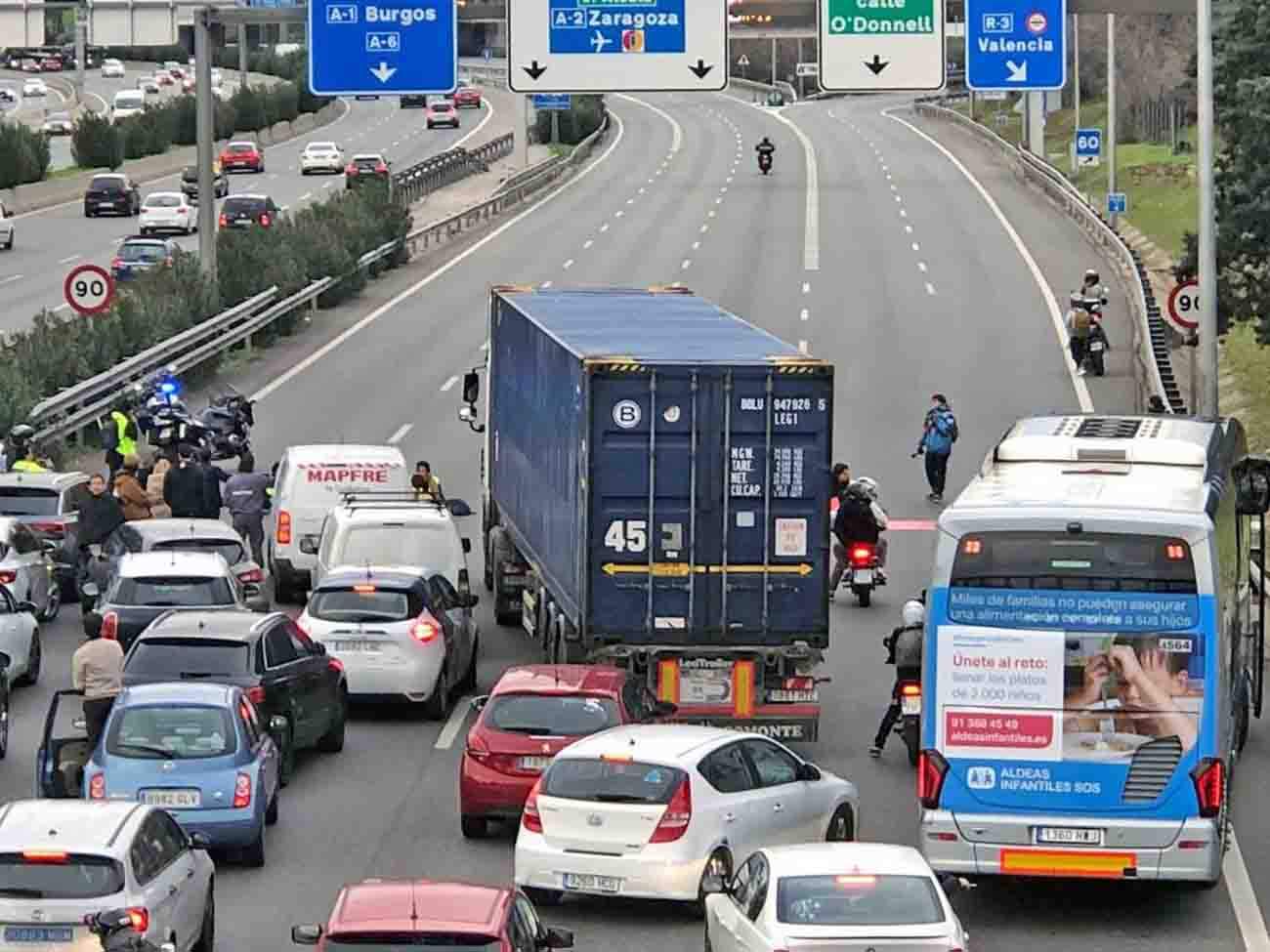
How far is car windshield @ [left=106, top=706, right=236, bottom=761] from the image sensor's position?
20609 mm

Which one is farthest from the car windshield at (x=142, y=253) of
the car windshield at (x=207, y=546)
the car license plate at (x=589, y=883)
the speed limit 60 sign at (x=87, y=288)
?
the car license plate at (x=589, y=883)

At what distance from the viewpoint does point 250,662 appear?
2370cm

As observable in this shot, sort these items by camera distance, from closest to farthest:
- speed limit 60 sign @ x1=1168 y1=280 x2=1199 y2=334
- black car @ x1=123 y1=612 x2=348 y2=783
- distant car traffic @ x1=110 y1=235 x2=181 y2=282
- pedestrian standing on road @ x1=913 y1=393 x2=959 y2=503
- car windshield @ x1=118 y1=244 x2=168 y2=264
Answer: black car @ x1=123 y1=612 x2=348 y2=783
speed limit 60 sign @ x1=1168 y1=280 x2=1199 y2=334
pedestrian standing on road @ x1=913 y1=393 x2=959 y2=503
distant car traffic @ x1=110 y1=235 x2=181 y2=282
car windshield @ x1=118 y1=244 x2=168 y2=264

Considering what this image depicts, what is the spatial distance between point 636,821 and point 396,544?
12089mm

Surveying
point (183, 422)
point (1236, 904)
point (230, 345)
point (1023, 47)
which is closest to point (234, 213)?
point (230, 345)

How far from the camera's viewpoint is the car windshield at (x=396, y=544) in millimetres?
30562

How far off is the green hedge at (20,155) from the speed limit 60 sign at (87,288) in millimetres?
48857

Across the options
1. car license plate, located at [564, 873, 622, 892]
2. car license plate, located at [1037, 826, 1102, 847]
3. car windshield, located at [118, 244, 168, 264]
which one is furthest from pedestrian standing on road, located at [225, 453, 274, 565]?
car windshield, located at [118, 244, 168, 264]

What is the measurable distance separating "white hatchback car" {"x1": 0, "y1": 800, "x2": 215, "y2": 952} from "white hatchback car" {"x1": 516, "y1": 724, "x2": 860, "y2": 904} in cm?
313

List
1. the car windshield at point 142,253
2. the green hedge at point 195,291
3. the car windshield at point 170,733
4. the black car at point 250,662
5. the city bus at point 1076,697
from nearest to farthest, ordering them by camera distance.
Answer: the city bus at point 1076,697, the car windshield at point 170,733, the black car at point 250,662, the green hedge at point 195,291, the car windshield at point 142,253

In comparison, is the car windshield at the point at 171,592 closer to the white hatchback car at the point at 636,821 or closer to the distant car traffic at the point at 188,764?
the distant car traffic at the point at 188,764

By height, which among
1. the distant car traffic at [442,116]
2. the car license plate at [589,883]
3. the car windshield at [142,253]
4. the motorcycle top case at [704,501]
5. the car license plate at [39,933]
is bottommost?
the car license plate at [589,883]

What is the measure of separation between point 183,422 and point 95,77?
125266 mm

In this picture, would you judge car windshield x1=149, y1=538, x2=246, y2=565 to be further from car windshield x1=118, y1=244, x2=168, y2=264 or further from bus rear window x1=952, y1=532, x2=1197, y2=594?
car windshield x1=118, y1=244, x2=168, y2=264
